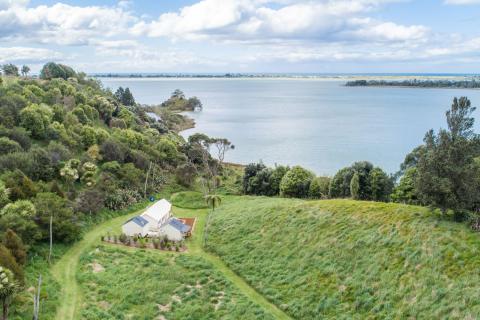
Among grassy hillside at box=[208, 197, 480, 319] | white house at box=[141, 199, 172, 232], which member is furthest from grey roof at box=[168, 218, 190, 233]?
grassy hillside at box=[208, 197, 480, 319]

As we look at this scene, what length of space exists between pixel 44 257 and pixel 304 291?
813 inches

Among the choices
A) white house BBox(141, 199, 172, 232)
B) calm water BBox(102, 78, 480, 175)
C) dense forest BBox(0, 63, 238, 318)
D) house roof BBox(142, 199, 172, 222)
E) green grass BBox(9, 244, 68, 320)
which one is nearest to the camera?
green grass BBox(9, 244, 68, 320)

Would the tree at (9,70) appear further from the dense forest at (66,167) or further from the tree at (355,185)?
the tree at (355,185)

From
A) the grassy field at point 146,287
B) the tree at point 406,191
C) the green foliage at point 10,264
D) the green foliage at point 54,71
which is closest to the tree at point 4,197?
the grassy field at point 146,287

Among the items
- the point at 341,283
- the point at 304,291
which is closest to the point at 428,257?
the point at 341,283

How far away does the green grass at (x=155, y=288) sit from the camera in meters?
27.8

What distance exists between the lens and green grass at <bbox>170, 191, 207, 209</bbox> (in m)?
52.8

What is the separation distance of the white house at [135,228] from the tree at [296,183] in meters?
21.5

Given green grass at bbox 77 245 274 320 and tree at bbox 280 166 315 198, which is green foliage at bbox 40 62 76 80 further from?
green grass at bbox 77 245 274 320

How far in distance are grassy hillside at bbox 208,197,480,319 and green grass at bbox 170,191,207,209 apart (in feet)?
38.3

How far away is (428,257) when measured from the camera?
89.8ft

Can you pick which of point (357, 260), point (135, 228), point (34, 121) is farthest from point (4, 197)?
point (357, 260)

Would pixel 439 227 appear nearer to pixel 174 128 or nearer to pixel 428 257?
pixel 428 257

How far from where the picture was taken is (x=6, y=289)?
23.0 meters
